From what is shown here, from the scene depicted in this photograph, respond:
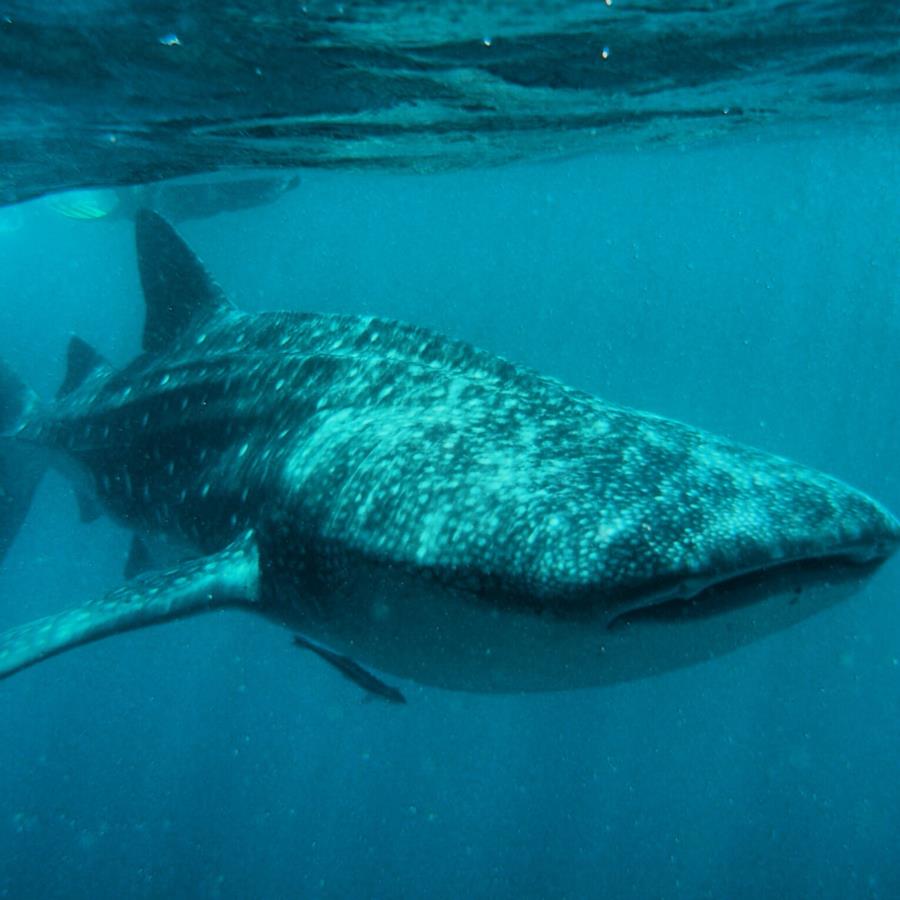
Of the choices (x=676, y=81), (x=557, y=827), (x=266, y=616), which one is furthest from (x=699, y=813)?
(x=266, y=616)

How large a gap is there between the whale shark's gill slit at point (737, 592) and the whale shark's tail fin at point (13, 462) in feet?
23.8

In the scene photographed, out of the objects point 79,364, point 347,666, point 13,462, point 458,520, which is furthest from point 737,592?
point 13,462

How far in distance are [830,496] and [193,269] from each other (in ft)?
18.3

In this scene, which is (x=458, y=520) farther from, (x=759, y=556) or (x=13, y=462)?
(x=13, y=462)

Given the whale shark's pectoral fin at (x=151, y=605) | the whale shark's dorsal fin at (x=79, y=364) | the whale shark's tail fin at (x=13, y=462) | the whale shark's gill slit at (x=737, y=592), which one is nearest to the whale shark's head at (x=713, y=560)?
the whale shark's gill slit at (x=737, y=592)

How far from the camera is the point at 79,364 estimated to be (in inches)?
Result: 311

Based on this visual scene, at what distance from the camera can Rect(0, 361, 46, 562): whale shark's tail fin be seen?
783cm

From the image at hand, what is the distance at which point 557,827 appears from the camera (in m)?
17.7

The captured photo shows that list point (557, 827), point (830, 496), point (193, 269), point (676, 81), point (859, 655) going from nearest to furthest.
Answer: point (830, 496) < point (193, 269) < point (676, 81) < point (557, 827) < point (859, 655)

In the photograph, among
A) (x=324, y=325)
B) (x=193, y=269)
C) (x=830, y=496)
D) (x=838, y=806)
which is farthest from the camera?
(x=838, y=806)

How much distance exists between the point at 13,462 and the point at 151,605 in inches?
209

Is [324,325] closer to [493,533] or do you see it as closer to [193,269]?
[193,269]

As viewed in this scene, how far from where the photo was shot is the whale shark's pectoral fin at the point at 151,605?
3.74 m

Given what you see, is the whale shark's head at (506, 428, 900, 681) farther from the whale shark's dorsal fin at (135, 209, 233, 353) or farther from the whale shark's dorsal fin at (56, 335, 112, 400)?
the whale shark's dorsal fin at (56, 335, 112, 400)
